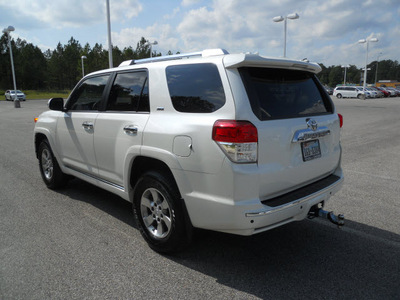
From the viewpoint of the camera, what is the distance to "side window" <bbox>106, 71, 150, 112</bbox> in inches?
140

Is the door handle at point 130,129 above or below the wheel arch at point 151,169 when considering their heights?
above

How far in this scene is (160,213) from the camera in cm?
333

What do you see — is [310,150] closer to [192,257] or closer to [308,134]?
[308,134]

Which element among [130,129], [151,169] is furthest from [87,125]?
[151,169]

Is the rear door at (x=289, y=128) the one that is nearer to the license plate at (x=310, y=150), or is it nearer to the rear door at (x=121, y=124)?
the license plate at (x=310, y=150)

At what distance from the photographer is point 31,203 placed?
16.1 ft

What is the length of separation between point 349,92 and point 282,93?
47.3 metres

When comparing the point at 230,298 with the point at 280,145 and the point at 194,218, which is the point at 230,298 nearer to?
the point at 194,218

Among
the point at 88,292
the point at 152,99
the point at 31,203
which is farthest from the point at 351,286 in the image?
the point at 31,203

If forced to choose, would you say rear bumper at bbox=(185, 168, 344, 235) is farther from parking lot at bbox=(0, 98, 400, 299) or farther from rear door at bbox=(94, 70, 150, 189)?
rear door at bbox=(94, 70, 150, 189)

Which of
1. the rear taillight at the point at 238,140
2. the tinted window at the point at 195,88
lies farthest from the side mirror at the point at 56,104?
the rear taillight at the point at 238,140

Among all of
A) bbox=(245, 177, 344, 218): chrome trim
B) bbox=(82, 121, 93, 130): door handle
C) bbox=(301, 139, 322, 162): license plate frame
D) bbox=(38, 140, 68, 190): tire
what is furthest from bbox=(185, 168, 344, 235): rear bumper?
bbox=(38, 140, 68, 190): tire

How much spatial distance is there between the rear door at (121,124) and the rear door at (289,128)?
4.06 ft

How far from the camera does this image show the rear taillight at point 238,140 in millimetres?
2637
